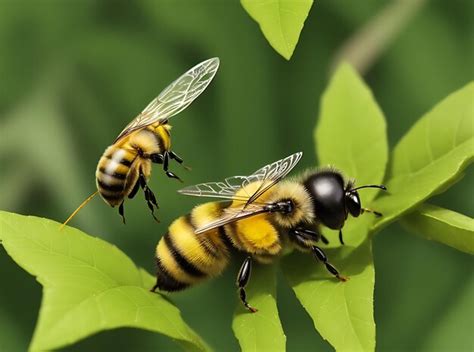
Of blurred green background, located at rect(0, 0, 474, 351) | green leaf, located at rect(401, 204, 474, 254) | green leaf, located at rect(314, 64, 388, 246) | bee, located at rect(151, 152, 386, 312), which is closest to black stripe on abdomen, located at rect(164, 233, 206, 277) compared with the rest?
bee, located at rect(151, 152, 386, 312)

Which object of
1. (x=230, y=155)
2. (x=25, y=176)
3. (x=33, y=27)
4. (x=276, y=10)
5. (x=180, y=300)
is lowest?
(x=180, y=300)

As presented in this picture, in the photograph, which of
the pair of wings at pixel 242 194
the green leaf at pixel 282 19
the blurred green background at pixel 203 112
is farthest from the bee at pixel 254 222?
the blurred green background at pixel 203 112

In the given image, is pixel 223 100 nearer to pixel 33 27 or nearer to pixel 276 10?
pixel 33 27

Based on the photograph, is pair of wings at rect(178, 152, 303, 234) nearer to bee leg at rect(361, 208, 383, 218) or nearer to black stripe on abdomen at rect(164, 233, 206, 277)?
black stripe on abdomen at rect(164, 233, 206, 277)

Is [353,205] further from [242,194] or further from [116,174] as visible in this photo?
[116,174]

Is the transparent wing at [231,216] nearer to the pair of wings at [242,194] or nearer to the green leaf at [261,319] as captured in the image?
the pair of wings at [242,194]

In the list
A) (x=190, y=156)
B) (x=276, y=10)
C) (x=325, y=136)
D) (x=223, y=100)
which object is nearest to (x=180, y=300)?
(x=190, y=156)
